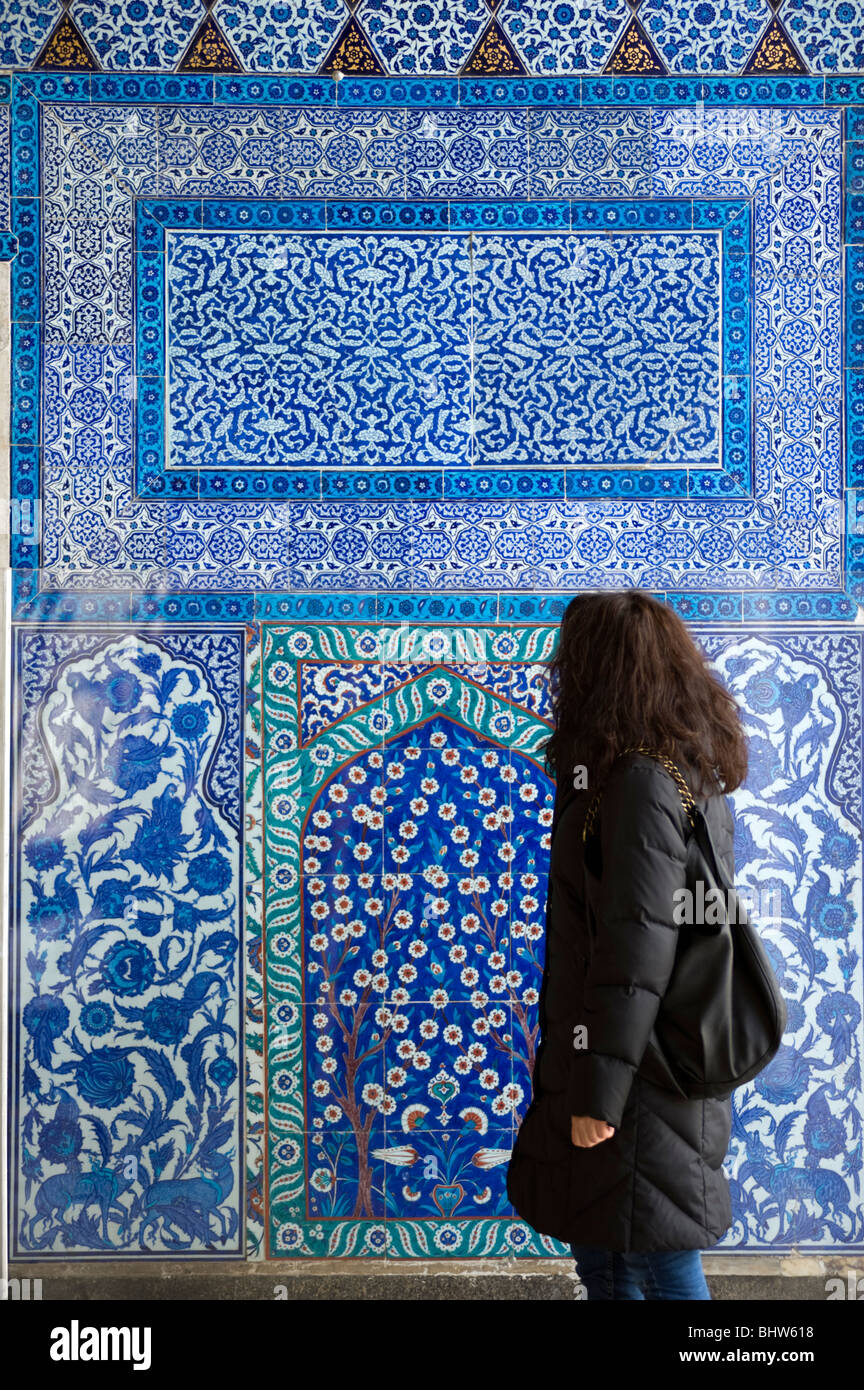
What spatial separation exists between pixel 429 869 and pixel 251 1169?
27.5 inches

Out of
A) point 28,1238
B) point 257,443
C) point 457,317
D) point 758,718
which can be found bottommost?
point 28,1238

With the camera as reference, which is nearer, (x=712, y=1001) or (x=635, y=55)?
(x=712, y=1001)

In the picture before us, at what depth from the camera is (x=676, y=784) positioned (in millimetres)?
1627

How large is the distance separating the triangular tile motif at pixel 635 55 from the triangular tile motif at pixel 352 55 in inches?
19.0

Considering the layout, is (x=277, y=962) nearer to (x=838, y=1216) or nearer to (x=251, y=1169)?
(x=251, y=1169)

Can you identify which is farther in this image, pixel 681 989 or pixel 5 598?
pixel 5 598

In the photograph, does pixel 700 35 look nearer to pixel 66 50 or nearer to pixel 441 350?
pixel 441 350

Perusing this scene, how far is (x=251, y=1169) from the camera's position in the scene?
237 cm

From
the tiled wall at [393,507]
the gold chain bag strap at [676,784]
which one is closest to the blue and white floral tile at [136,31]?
the tiled wall at [393,507]

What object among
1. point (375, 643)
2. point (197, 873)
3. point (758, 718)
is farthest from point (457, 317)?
point (197, 873)

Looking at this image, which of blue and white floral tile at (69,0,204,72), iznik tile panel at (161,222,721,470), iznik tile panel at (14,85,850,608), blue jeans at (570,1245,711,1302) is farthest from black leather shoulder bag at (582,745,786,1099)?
blue and white floral tile at (69,0,204,72)

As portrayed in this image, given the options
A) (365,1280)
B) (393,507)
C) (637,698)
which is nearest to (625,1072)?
(637,698)

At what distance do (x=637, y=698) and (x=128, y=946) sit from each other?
1267mm

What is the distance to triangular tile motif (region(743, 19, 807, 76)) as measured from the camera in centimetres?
244
